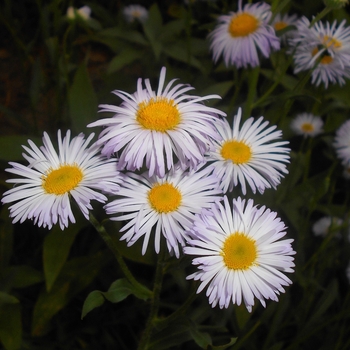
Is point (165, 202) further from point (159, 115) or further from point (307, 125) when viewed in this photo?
point (307, 125)

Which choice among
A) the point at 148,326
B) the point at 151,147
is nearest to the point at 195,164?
the point at 151,147

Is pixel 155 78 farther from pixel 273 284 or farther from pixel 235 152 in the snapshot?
pixel 273 284

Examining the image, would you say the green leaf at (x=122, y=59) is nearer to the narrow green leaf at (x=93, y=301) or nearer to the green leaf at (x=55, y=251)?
the green leaf at (x=55, y=251)

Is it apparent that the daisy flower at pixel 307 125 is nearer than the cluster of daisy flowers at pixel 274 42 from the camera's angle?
No

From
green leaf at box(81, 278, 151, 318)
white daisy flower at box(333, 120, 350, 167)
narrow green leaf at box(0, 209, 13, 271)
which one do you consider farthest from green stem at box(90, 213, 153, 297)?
white daisy flower at box(333, 120, 350, 167)

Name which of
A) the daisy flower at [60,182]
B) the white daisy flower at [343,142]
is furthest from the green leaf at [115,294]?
the white daisy flower at [343,142]

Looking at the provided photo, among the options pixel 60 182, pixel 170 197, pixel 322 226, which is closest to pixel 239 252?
pixel 170 197
